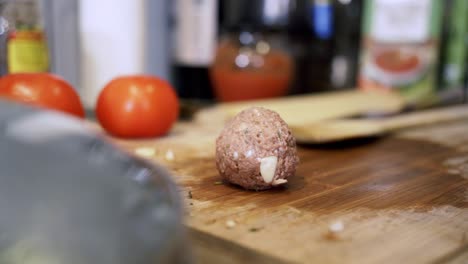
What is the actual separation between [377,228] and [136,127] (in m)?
0.55

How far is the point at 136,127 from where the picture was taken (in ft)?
3.17

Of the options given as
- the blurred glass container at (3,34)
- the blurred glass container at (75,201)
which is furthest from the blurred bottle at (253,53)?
the blurred glass container at (75,201)

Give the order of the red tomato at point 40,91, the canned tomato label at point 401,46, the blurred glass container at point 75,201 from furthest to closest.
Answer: the canned tomato label at point 401,46, the red tomato at point 40,91, the blurred glass container at point 75,201

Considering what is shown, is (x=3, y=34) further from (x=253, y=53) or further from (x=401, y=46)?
(x=401, y=46)

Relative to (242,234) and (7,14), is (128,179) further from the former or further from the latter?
(7,14)

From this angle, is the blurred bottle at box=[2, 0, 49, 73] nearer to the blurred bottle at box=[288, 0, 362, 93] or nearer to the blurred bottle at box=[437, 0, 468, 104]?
the blurred bottle at box=[288, 0, 362, 93]

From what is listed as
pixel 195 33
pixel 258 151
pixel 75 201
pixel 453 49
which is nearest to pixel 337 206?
pixel 258 151

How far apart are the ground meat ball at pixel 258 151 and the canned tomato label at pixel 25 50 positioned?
65 cm

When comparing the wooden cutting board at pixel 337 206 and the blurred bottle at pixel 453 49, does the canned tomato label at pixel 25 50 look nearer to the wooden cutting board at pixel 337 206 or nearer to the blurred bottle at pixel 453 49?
the wooden cutting board at pixel 337 206

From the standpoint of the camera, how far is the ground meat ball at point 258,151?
64 cm

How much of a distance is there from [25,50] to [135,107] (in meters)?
0.32

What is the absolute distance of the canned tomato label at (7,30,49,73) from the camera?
112cm

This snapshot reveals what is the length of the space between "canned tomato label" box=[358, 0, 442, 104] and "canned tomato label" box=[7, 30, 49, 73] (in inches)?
34.2

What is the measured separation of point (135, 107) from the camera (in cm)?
97
